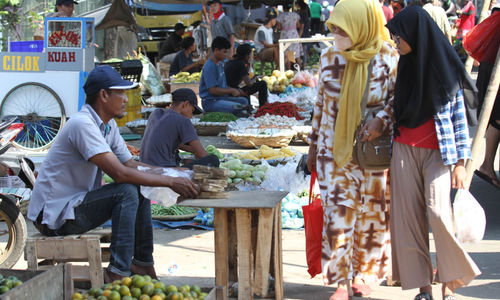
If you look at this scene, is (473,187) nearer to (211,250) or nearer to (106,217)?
(211,250)

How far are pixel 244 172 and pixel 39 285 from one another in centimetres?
400

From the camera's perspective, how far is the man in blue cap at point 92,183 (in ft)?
12.4

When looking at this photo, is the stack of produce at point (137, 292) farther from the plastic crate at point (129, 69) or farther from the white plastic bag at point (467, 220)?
the plastic crate at point (129, 69)

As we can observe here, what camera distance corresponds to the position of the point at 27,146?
8977mm

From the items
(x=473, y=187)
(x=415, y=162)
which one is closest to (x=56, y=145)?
(x=415, y=162)

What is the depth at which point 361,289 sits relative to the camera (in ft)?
13.9

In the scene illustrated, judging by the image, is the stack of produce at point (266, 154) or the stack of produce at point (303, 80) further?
the stack of produce at point (303, 80)

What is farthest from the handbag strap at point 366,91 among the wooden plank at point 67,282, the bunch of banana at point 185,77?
the bunch of banana at point 185,77

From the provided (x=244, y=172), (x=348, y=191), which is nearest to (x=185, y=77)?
(x=244, y=172)

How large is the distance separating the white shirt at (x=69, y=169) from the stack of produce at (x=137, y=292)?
0.74 meters

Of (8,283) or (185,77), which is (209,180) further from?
(185,77)

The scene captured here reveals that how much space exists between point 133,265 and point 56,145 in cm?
92

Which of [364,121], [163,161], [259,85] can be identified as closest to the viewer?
[364,121]

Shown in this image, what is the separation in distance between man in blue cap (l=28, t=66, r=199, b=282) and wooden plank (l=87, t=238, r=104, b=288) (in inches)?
2.9
